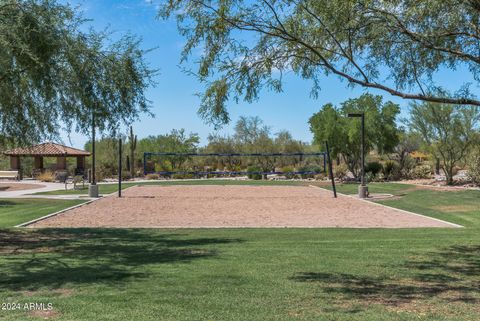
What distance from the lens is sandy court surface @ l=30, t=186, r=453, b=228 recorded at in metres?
15.9

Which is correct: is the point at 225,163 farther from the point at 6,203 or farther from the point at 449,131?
the point at 6,203

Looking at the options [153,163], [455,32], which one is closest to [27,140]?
[455,32]

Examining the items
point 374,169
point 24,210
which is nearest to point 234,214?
point 24,210

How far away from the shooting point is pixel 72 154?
50594 millimetres

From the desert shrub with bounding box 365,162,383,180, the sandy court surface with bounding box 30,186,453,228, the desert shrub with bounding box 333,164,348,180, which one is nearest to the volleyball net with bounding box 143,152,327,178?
the desert shrub with bounding box 333,164,348,180

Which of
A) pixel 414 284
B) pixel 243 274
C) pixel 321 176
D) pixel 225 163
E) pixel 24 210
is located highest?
pixel 225 163

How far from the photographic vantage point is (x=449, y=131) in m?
32.7

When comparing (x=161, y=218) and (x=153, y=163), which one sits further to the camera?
(x=153, y=163)

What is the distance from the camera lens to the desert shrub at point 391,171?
132 ft

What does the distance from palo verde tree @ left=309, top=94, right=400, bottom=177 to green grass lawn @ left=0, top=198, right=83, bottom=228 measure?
71.5 ft

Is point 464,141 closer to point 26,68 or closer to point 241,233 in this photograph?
point 241,233

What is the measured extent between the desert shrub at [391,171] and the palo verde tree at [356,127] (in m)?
1.88

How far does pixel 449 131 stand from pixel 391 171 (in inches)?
332

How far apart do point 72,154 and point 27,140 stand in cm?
4097
